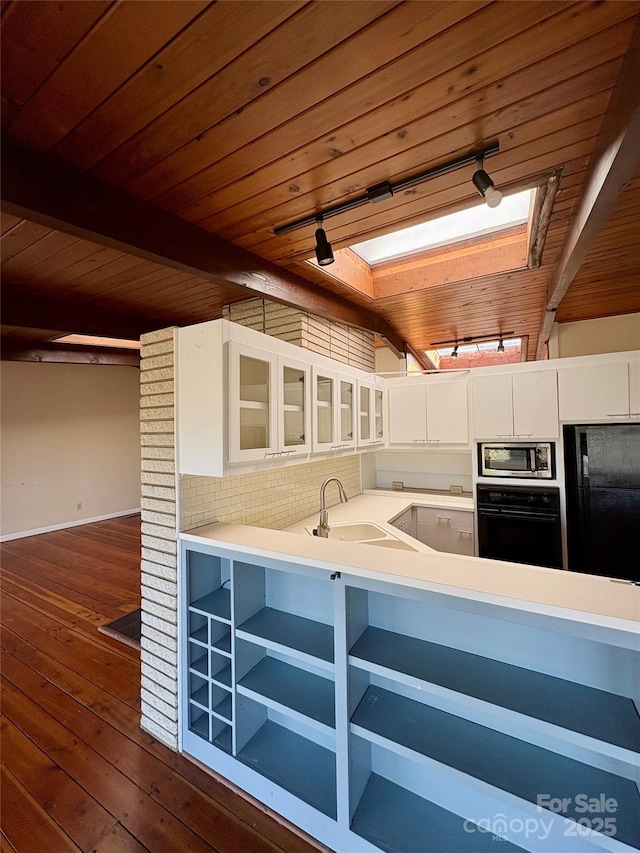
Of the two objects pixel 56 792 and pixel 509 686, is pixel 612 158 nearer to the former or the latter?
pixel 509 686

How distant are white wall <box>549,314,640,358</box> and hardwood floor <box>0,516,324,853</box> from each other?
14.4 feet

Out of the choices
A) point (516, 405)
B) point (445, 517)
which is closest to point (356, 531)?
point (445, 517)

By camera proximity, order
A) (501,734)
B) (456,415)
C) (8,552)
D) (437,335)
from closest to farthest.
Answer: (501,734) < (456,415) < (437,335) < (8,552)

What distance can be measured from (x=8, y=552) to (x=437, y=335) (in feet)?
20.5

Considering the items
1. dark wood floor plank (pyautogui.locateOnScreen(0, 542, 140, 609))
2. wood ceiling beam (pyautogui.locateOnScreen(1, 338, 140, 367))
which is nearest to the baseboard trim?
dark wood floor plank (pyautogui.locateOnScreen(0, 542, 140, 609))

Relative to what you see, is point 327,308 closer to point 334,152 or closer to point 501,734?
point 334,152

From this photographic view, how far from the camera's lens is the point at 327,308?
2.76 meters

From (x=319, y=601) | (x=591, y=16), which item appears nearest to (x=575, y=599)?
(x=319, y=601)

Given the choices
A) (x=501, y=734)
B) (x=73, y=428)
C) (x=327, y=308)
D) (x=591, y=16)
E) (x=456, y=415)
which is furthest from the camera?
(x=73, y=428)

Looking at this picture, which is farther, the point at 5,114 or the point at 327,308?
the point at 327,308

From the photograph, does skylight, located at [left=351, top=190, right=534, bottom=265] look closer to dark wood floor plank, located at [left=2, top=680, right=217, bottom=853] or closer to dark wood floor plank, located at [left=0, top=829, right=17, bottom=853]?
dark wood floor plank, located at [left=2, top=680, right=217, bottom=853]

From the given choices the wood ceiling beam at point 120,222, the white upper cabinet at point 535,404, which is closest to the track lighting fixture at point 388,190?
the wood ceiling beam at point 120,222

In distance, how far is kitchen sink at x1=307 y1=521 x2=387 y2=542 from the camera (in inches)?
109

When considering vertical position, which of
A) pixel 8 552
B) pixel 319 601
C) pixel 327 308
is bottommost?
pixel 8 552
